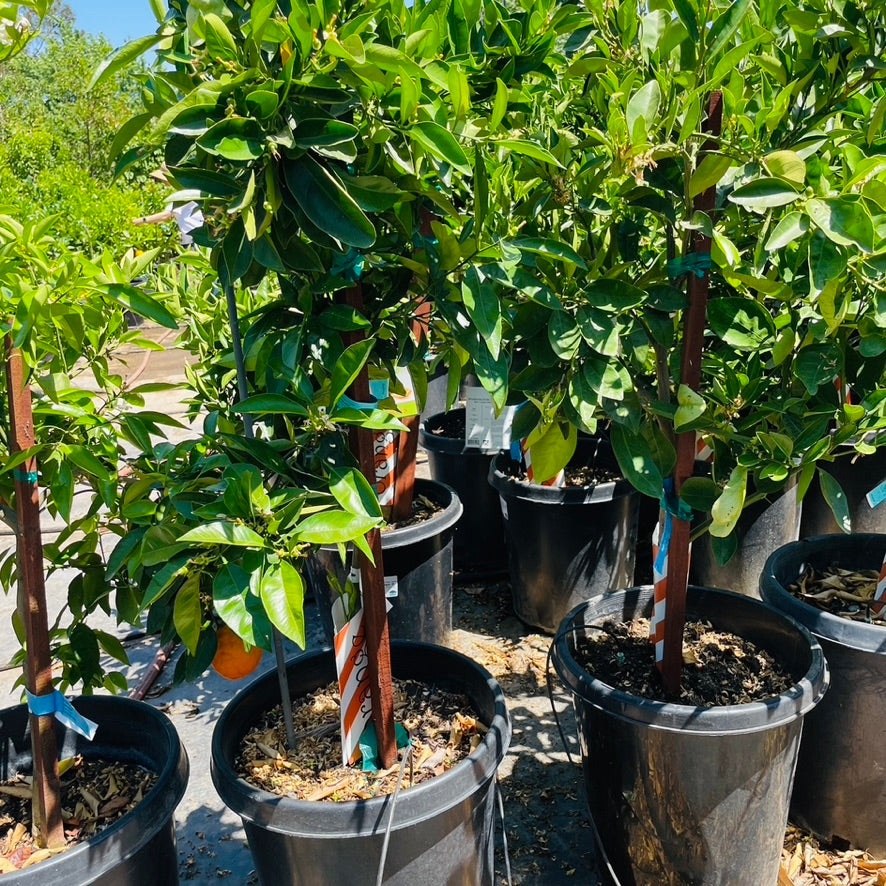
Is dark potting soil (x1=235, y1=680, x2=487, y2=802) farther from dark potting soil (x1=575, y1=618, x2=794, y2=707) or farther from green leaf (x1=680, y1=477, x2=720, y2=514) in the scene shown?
green leaf (x1=680, y1=477, x2=720, y2=514)

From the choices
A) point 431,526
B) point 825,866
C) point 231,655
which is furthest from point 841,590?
point 231,655

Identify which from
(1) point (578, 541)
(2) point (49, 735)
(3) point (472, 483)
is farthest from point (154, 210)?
(2) point (49, 735)

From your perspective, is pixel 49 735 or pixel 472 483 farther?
pixel 472 483

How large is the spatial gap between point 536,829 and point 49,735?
106 centimetres

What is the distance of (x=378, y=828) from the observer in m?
1.22

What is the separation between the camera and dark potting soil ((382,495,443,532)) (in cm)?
254

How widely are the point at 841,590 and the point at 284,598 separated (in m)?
1.49

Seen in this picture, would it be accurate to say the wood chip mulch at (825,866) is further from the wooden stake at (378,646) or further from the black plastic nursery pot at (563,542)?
the black plastic nursery pot at (563,542)

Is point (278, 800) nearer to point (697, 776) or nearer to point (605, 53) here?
point (697, 776)

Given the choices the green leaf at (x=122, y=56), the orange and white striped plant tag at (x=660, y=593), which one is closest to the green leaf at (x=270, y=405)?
the green leaf at (x=122, y=56)

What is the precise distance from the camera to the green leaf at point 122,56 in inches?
38.0

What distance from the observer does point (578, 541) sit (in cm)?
264

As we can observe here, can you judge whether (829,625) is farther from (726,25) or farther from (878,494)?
(726,25)

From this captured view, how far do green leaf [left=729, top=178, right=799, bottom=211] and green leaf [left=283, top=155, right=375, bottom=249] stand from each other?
495 millimetres
